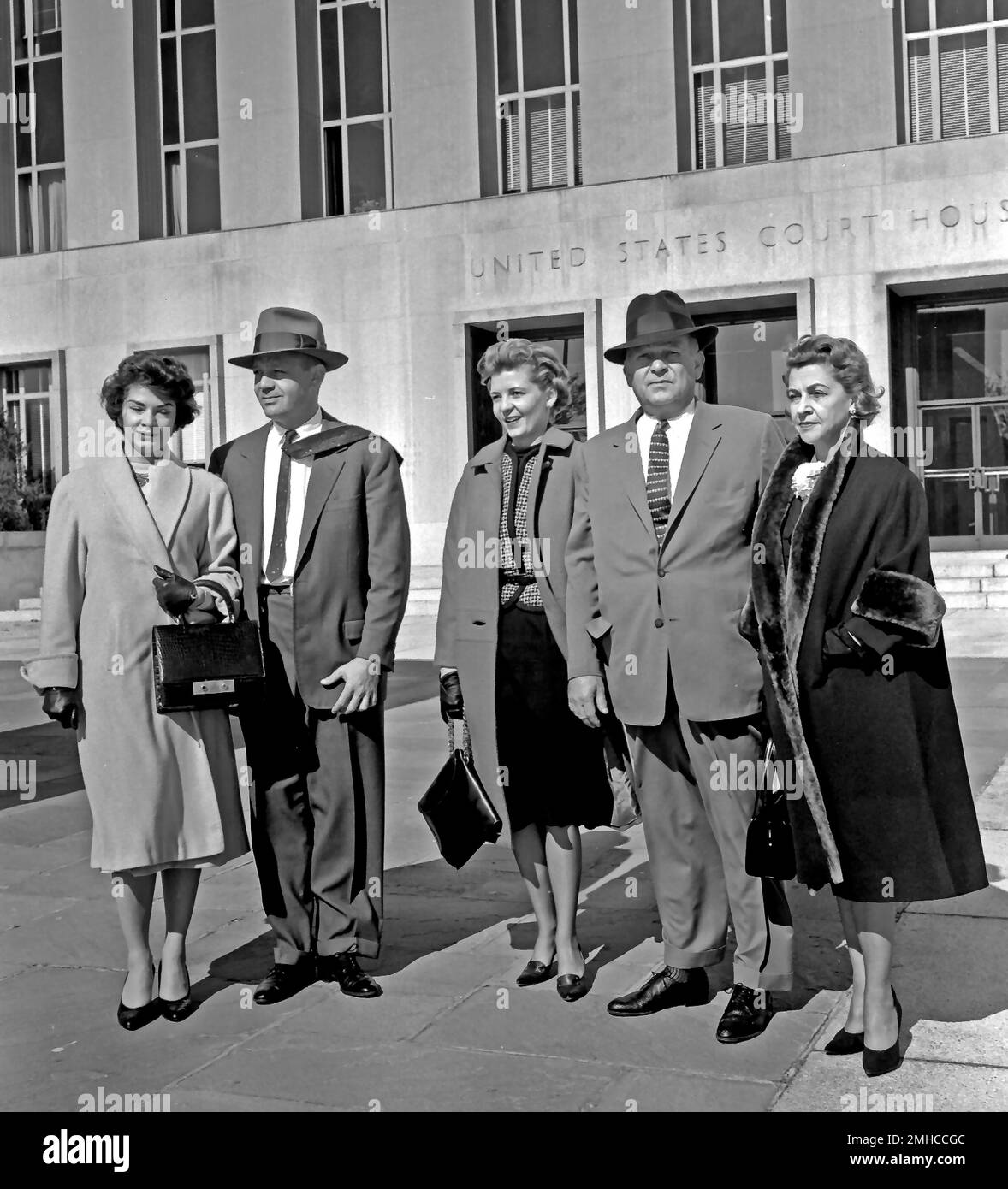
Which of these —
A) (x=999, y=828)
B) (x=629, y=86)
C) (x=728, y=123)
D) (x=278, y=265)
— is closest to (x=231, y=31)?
Answer: (x=278, y=265)

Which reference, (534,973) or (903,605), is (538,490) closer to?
(903,605)

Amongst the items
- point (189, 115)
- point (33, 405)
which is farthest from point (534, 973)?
point (33, 405)

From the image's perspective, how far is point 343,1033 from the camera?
411 centimetres

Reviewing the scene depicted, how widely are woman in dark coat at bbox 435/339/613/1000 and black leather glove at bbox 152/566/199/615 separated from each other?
0.88 m

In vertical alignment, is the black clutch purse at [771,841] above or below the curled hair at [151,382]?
below

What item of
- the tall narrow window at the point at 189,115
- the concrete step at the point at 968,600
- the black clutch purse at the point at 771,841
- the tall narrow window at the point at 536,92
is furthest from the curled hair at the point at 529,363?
the tall narrow window at the point at 189,115

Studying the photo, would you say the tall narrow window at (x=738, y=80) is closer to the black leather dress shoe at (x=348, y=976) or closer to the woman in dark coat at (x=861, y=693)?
the woman in dark coat at (x=861, y=693)

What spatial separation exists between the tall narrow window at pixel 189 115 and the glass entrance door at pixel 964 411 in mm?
12772

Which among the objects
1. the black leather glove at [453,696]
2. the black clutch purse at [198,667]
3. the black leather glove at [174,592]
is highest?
the black leather glove at [174,592]

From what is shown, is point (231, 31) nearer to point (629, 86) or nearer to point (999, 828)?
point (629, 86)

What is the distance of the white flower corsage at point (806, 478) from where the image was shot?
3.84 m

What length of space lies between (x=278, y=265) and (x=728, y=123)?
8007mm

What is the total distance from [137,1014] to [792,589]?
7.86 ft

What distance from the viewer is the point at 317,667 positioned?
15.0 feet
